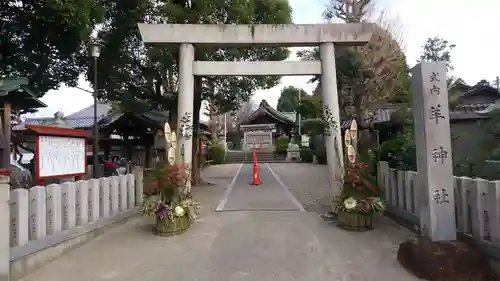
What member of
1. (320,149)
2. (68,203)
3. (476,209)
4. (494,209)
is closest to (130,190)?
(68,203)

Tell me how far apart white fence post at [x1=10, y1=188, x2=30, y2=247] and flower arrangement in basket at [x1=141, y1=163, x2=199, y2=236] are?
2.55m

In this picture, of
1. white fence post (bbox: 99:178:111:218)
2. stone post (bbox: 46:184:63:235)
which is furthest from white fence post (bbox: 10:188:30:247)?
white fence post (bbox: 99:178:111:218)

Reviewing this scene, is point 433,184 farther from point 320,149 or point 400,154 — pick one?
point 320,149

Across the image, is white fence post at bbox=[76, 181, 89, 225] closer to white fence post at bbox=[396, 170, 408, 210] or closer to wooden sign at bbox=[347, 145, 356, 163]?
wooden sign at bbox=[347, 145, 356, 163]

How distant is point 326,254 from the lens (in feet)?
20.9

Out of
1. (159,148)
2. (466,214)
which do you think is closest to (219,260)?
(466,214)

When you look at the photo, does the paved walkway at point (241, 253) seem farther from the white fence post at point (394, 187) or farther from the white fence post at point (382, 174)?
the white fence post at point (382, 174)

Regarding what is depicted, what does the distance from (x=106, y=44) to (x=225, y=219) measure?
26.7 feet

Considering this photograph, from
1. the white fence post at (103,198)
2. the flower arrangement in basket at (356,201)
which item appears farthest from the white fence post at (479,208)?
the white fence post at (103,198)

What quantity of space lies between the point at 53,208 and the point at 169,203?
220cm

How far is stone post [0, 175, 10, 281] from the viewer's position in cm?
496

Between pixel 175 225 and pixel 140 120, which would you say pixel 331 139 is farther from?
pixel 140 120

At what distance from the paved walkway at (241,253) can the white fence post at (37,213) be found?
0.52 meters

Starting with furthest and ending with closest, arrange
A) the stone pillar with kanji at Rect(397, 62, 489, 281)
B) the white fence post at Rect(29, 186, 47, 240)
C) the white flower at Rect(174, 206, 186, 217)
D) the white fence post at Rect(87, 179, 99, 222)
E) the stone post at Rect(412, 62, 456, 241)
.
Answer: the white flower at Rect(174, 206, 186, 217) < the white fence post at Rect(87, 179, 99, 222) < the white fence post at Rect(29, 186, 47, 240) < the stone post at Rect(412, 62, 456, 241) < the stone pillar with kanji at Rect(397, 62, 489, 281)
